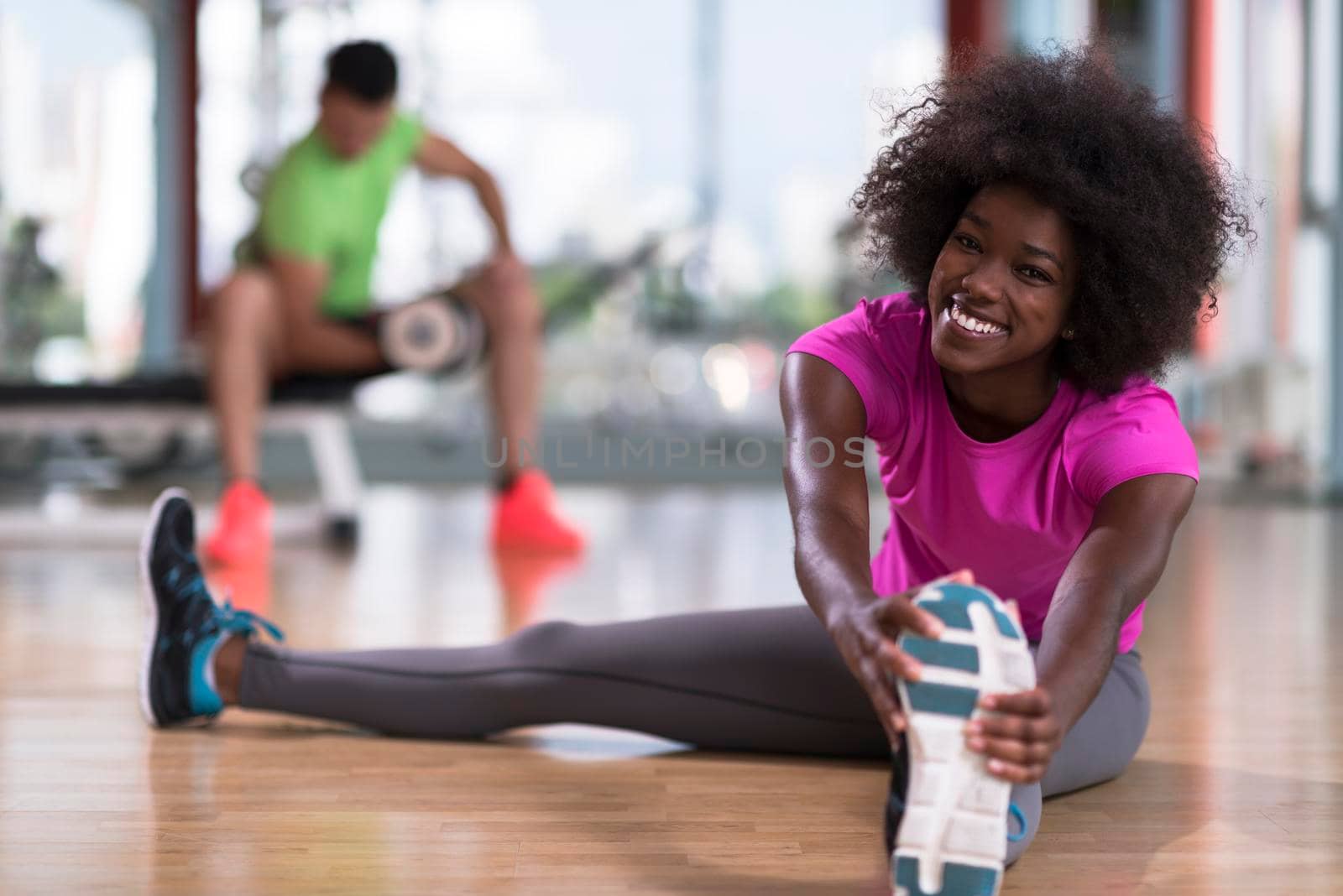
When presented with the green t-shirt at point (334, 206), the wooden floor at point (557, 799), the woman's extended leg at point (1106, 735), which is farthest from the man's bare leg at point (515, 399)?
the woman's extended leg at point (1106, 735)

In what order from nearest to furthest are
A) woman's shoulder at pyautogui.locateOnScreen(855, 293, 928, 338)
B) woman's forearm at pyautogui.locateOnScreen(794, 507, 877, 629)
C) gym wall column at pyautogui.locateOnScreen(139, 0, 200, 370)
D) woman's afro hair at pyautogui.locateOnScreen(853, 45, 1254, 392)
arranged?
1. woman's forearm at pyautogui.locateOnScreen(794, 507, 877, 629)
2. woman's afro hair at pyautogui.locateOnScreen(853, 45, 1254, 392)
3. woman's shoulder at pyautogui.locateOnScreen(855, 293, 928, 338)
4. gym wall column at pyautogui.locateOnScreen(139, 0, 200, 370)

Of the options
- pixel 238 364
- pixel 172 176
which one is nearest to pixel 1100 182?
pixel 238 364

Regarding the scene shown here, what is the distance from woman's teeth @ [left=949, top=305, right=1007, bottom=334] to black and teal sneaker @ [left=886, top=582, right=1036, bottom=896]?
0.28 m

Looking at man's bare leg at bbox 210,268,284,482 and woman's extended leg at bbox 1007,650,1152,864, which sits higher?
man's bare leg at bbox 210,268,284,482

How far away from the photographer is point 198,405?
341 cm

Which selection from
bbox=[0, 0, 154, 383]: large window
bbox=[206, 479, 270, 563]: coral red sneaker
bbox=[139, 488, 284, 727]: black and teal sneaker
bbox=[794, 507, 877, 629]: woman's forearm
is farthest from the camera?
bbox=[0, 0, 154, 383]: large window

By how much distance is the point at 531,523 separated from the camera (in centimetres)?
320

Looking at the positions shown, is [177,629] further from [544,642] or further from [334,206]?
[334,206]

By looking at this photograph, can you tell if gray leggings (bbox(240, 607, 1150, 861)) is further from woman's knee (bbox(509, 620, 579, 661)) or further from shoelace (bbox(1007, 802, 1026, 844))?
shoelace (bbox(1007, 802, 1026, 844))

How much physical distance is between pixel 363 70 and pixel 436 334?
1.87 ft

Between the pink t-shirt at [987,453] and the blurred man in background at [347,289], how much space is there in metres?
2.02

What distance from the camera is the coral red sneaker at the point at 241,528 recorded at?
114 inches

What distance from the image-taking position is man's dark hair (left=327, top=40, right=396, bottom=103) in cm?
301

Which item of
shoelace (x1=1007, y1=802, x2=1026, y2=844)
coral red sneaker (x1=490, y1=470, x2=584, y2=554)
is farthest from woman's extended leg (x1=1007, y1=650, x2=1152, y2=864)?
coral red sneaker (x1=490, y1=470, x2=584, y2=554)
